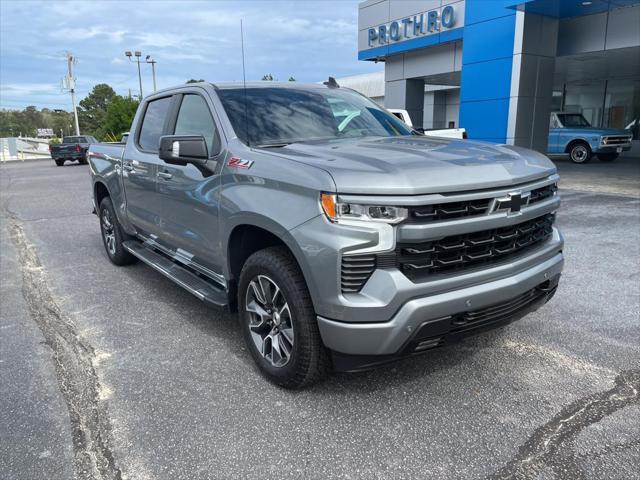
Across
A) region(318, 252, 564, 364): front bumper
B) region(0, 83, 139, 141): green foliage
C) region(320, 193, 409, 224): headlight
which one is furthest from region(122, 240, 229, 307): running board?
region(0, 83, 139, 141): green foliage

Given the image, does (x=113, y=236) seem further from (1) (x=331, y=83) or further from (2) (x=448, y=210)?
(2) (x=448, y=210)

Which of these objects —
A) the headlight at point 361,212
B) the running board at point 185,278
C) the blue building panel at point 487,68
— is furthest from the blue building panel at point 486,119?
the headlight at point 361,212

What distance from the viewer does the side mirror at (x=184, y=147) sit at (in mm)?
3449

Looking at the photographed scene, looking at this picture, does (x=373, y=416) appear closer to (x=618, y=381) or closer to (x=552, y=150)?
(x=618, y=381)

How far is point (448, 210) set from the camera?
2.68m

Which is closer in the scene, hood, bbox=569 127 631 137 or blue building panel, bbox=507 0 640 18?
blue building panel, bbox=507 0 640 18

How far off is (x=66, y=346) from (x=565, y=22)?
1710cm

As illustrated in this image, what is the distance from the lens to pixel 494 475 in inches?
95.0

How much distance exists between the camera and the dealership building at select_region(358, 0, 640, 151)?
48.9 ft

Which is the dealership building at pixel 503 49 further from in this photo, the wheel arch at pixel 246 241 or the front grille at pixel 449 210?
the wheel arch at pixel 246 241

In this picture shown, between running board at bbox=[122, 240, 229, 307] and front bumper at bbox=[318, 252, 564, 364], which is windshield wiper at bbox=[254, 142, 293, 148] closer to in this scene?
running board at bbox=[122, 240, 229, 307]

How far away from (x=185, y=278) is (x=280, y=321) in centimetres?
134

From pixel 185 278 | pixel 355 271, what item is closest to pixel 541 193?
pixel 355 271

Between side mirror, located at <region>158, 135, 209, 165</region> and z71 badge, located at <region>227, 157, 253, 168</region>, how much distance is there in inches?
8.2
